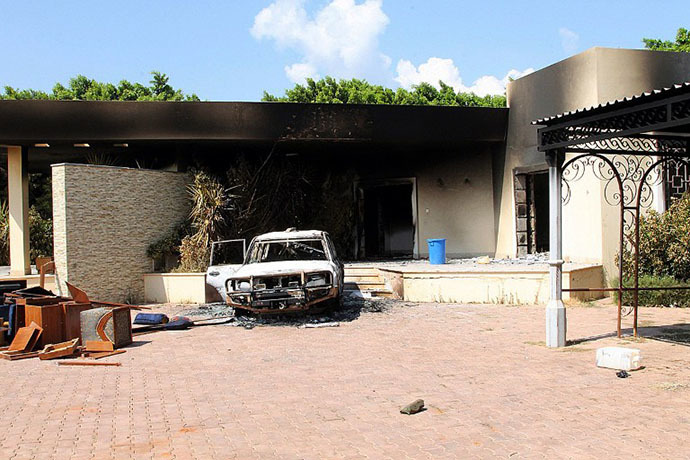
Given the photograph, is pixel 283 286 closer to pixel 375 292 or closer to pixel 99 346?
pixel 99 346

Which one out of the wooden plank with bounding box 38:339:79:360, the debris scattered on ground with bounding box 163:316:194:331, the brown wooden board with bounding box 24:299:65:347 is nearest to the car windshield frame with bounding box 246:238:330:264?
the debris scattered on ground with bounding box 163:316:194:331

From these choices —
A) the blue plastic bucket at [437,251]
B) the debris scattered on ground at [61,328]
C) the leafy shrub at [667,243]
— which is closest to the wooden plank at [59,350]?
the debris scattered on ground at [61,328]

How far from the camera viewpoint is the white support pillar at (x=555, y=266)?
8.26 metres

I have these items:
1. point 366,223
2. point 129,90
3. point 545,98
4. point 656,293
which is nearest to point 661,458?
point 656,293

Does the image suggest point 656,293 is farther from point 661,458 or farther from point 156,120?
point 156,120

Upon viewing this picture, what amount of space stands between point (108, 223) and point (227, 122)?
3.68m

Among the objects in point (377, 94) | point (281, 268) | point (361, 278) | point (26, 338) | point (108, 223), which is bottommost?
point (26, 338)

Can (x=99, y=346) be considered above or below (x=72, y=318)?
below

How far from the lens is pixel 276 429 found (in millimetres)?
5234

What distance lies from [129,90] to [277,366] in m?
34.0

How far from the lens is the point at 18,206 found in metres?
15.7

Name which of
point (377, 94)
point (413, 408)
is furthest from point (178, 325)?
point (377, 94)

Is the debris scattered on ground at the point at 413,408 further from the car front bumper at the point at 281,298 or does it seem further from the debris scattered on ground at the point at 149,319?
the debris scattered on ground at the point at 149,319

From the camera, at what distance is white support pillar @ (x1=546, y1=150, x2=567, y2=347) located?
27.1ft
